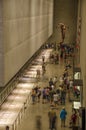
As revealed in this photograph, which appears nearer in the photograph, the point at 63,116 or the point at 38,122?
the point at 63,116

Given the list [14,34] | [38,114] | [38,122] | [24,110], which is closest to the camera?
[38,122]

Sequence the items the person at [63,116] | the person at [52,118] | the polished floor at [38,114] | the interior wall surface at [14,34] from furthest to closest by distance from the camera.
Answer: the interior wall surface at [14,34]
the polished floor at [38,114]
the person at [63,116]
the person at [52,118]

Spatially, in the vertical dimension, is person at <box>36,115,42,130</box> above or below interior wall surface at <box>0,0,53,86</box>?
below

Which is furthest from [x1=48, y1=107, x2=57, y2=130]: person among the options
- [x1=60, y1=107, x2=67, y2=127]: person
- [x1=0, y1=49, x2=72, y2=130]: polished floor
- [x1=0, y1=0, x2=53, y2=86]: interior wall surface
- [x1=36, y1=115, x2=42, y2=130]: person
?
[x1=0, y1=0, x2=53, y2=86]: interior wall surface

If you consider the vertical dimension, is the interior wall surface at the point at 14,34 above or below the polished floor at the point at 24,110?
above

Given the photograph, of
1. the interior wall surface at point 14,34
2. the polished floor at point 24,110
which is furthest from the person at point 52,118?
the interior wall surface at point 14,34

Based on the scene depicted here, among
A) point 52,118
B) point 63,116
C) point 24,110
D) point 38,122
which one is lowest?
point 24,110

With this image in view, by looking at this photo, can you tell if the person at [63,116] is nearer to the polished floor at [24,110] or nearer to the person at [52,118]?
the polished floor at [24,110]

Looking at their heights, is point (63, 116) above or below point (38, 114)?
above

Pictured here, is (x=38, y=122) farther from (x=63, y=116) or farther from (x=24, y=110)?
(x=24, y=110)

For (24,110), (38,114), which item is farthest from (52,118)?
(24,110)

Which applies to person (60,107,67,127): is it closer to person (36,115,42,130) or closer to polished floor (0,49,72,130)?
polished floor (0,49,72,130)

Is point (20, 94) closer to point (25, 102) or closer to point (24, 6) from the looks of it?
point (25, 102)

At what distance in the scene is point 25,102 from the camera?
22.8 meters
